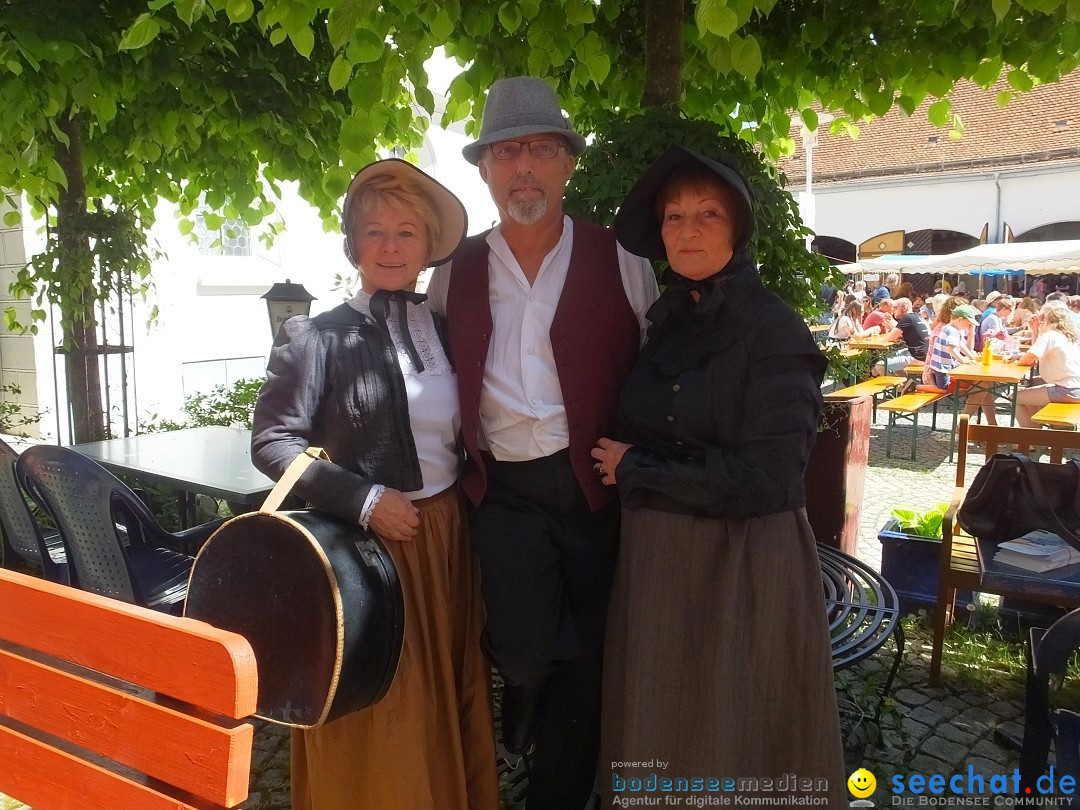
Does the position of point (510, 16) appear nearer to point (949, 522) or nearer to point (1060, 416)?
point (949, 522)

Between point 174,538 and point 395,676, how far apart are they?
6.63ft

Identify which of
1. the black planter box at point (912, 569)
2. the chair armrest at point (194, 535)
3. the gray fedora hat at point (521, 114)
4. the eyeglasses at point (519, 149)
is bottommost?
the black planter box at point (912, 569)

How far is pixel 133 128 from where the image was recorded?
500 centimetres

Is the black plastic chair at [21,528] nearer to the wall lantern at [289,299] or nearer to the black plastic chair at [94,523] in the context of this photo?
the black plastic chair at [94,523]

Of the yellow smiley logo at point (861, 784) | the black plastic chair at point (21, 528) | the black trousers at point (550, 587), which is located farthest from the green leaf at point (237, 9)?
the yellow smiley logo at point (861, 784)

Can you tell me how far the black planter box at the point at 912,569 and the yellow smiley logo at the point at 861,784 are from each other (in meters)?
1.51

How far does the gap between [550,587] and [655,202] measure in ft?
3.48

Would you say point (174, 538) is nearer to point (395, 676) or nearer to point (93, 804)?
point (395, 676)

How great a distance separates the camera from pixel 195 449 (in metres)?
4.78

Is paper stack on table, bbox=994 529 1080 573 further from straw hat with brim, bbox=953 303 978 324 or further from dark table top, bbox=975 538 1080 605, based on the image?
straw hat with brim, bbox=953 303 978 324

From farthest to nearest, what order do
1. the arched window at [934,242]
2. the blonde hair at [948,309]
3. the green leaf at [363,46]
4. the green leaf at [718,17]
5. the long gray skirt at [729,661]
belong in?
the arched window at [934,242]
the blonde hair at [948,309]
the green leaf at [363,46]
the long gray skirt at [729,661]
the green leaf at [718,17]

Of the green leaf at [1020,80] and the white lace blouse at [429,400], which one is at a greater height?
the green leaf at [1020,80]

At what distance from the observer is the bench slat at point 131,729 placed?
1.23 meters

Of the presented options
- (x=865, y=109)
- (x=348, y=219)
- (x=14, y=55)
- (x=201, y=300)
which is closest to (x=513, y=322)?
(x=348, y=219)
